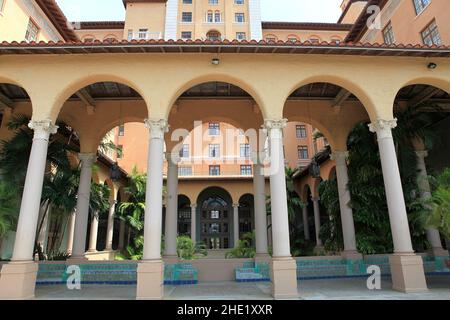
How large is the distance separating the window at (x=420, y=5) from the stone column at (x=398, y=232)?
29.8ft

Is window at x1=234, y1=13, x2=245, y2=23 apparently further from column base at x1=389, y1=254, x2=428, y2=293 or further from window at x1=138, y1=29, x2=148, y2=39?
column base at x1=389, y1=254, x2=428, y2=293

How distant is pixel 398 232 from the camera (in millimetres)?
9891

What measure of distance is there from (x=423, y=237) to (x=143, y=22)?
108 ft

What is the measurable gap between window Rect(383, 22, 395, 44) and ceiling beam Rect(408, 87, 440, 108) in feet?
19.7

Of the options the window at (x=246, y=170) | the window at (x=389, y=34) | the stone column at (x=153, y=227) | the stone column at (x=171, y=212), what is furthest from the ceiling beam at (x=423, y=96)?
the window at (x=246, y=170)

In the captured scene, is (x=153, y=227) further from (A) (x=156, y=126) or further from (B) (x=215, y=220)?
(B) (x=215, y=220)

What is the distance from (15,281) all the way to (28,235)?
3.99ft

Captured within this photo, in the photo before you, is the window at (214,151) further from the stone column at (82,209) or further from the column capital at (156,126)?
the column capital at (156,126)

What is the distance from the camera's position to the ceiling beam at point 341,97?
44.1ft

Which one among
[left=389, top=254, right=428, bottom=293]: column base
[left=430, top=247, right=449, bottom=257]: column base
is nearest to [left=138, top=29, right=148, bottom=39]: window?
[left=430, top=247, right=449, bottom=257]: column base

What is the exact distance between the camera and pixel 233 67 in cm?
1059

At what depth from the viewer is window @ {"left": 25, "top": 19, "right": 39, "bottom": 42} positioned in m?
17.6
